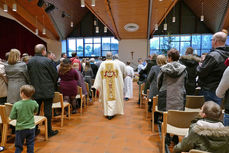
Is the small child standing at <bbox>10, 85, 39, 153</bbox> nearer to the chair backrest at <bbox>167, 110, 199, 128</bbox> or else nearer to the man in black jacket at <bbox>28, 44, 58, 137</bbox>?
the man in black jacket at <bbox>28, 44, 58, 137</bbox>

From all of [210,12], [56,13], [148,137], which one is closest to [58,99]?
[148,137]

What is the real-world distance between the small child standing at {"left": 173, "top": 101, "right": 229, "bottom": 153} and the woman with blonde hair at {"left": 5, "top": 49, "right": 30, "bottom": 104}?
2.59 m

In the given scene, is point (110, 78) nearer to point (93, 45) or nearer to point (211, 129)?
point (211, 129)

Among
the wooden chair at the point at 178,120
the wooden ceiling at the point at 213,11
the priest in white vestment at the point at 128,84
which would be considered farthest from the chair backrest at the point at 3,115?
the wooden ceiling at the point at 213,11

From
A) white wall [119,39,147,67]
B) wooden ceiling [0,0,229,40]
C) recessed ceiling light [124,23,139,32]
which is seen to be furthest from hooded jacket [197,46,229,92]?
white wall [119,39,147,67]

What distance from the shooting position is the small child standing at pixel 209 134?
4.35 feet

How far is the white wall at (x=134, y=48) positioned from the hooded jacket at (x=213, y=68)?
1204 centimetres

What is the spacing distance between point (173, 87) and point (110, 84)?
1.87 metres

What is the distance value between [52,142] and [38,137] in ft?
Answer: 1.16

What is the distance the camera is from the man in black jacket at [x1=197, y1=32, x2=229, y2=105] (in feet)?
7.18

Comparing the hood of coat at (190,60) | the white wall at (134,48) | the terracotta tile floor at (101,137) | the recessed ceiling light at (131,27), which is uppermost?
the recessed ceiling light at (131,27)

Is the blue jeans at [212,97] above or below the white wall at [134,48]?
below

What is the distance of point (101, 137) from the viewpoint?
3.10 meters

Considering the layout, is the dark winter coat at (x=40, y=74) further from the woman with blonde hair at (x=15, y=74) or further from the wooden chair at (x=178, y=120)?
the wooden chair at (x=178, y=120)
